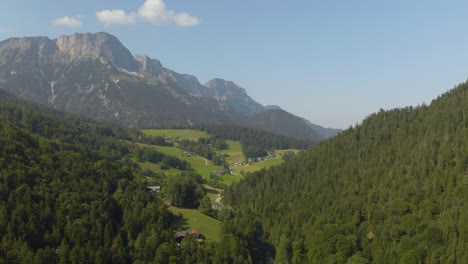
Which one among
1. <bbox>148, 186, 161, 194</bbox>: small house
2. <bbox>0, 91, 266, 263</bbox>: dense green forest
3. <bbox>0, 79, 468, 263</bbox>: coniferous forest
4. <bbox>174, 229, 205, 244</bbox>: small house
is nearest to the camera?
<bbox>0, 91, 266, 263</bbox>: dense green forest

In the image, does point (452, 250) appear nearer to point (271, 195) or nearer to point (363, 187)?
point (363, 187)

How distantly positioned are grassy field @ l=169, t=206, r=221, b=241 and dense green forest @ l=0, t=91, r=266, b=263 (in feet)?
15.7

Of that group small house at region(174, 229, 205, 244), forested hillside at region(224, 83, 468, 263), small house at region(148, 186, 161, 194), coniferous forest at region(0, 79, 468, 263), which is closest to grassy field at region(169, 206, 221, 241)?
coniferous forest at region(0, 79, 468, 263)

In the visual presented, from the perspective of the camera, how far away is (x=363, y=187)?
131625 mm

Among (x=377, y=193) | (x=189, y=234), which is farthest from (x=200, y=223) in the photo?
(x=377, y=193)

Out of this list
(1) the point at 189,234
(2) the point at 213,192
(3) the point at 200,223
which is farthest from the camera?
(2) the point at 213,192

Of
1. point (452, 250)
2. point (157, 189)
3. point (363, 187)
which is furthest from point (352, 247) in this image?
point (157, 189)

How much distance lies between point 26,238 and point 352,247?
253ft

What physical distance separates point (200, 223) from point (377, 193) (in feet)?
195

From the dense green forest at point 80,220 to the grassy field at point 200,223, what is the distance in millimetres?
4781

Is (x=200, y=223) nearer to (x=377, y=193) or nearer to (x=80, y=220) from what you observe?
(x=80, y=220)

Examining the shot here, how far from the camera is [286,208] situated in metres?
135

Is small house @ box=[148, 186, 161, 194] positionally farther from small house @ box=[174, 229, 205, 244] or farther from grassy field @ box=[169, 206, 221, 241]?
small house @ box=[174, 229, 205, 244]

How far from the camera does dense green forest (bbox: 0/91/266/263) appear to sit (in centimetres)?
7606
